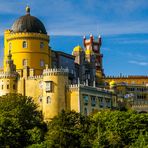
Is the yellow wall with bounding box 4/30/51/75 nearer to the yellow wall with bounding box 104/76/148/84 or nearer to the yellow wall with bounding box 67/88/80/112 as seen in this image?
the yellow wall with bounding box 67/88/80/112

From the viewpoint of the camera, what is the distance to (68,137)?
321ft

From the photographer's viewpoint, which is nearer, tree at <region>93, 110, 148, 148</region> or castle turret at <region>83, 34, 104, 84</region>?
tree at <region>93, 110, 148, 148</region>

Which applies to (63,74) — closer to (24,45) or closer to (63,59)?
(24,45)

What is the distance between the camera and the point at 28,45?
12675cm

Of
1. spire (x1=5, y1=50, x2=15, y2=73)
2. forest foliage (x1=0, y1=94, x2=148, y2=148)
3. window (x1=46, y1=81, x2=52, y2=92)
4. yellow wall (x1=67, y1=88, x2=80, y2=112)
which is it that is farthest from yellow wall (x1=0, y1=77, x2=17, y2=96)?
yellow wall (x1=67, y1=88, x2=80, y2=112)

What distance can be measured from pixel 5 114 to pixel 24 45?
24.2 metres

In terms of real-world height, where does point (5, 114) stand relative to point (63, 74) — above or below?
below

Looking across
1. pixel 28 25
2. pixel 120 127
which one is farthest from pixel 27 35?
pixel 120 127

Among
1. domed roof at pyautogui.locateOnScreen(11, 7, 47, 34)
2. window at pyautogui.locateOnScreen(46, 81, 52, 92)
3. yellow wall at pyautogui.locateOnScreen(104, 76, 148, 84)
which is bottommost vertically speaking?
window at pyautogui.locateOnScreen(46, 81, 52, 92)

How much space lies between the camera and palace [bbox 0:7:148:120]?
115938 millimetres

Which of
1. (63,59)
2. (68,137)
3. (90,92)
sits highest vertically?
(63,59)

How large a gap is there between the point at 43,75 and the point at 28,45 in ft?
36.9

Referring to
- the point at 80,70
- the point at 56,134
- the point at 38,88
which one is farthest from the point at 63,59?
the point at 56,134

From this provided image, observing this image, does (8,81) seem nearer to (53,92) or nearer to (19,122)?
(53,92)
